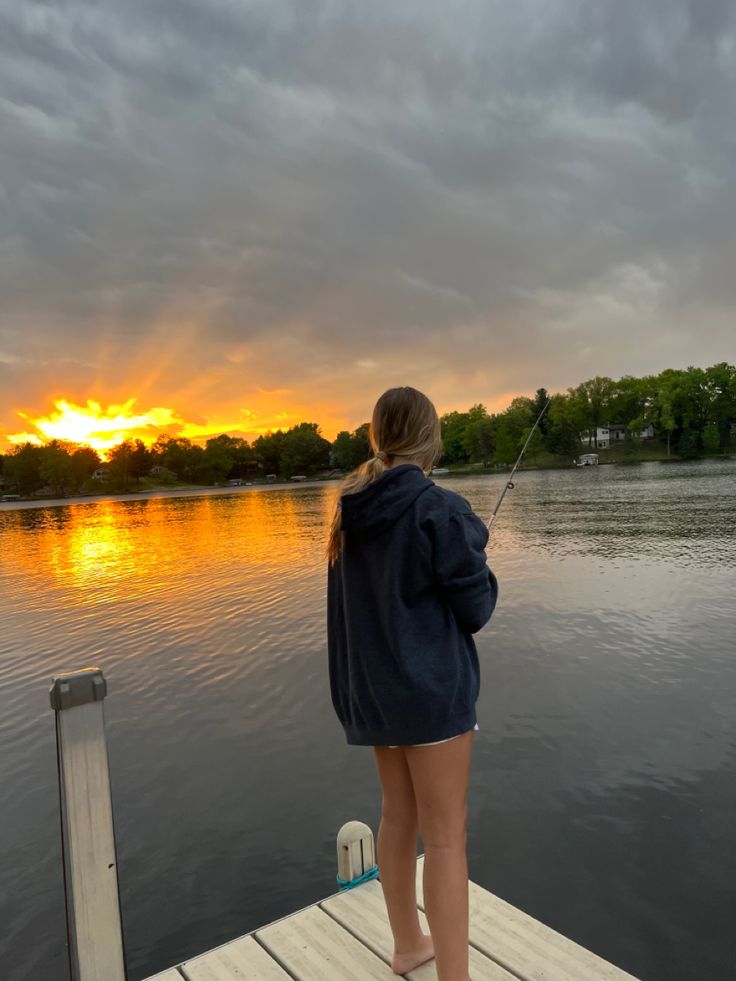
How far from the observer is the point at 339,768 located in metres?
5.87

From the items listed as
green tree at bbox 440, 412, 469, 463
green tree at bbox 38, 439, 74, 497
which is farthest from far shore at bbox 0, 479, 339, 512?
green tree at bbox 440, 412, 469, 463

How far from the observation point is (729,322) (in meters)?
104

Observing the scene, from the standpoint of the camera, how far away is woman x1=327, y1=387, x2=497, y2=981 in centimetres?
199

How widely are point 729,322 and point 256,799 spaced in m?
118

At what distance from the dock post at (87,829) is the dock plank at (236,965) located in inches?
23.1

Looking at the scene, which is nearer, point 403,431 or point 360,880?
point 403,431

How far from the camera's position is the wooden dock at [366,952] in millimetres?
2549

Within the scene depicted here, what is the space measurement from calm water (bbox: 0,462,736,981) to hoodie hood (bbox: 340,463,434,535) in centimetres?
316

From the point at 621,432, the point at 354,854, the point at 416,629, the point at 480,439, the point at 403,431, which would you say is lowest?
the point at 354,854

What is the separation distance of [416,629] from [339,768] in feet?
14.3

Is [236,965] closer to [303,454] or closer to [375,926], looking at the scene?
[375,926]

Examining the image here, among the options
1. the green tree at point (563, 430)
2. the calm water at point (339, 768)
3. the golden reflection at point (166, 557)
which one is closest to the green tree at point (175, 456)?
the green tree at point (563, 430)

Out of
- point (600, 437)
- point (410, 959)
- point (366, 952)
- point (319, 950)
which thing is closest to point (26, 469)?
point (600, 437)

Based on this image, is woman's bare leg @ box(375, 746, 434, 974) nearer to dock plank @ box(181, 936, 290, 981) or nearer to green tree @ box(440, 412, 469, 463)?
dock plank @ box(181, 936, 290, 981)
